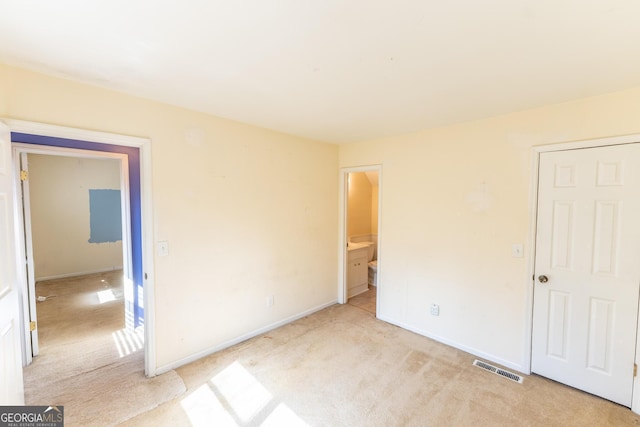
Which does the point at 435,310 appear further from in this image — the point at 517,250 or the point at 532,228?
the point at 532,228

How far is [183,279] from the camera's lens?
97.9 inches

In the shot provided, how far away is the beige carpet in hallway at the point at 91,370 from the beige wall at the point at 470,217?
2609 millimetres

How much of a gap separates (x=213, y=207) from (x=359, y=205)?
10.0ft

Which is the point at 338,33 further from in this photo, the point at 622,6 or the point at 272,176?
the point at 272,176

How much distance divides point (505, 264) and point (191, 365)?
310 cm

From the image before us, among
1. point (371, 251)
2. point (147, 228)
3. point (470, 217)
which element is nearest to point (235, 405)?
point (147, 228)

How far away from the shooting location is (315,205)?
368 centimetres

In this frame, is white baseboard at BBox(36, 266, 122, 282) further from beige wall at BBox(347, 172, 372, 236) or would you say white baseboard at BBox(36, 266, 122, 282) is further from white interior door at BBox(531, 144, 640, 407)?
white interior door at BBox(531, 144, 640, 407)

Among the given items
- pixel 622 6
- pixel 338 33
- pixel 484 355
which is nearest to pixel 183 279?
pixel 338 33

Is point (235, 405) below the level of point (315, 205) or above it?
below

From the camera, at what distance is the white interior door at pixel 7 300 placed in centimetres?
148

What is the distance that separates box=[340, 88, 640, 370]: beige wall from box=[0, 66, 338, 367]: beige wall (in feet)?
3.62

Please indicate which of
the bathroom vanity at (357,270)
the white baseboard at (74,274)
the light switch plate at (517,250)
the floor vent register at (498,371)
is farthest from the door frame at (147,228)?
the white baseboard at (74,274)

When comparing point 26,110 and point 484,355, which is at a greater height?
point 26,110
